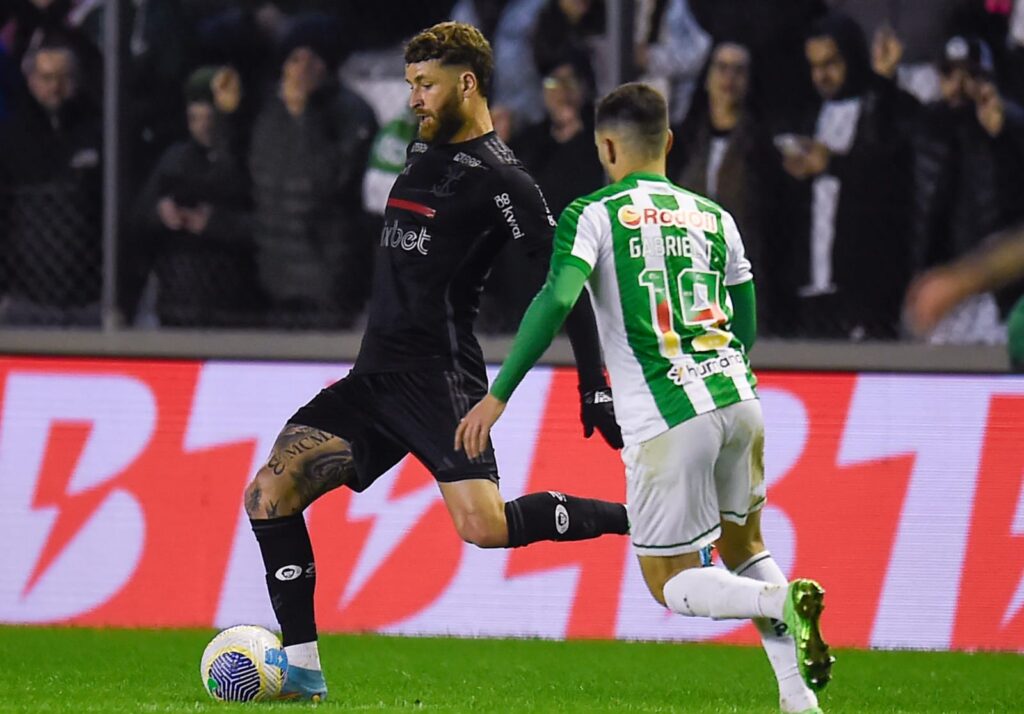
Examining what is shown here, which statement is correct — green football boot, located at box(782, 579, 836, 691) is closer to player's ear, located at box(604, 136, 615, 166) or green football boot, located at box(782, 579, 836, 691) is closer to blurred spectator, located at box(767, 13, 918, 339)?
player's ear, located at box(604, 136, 615, 166)

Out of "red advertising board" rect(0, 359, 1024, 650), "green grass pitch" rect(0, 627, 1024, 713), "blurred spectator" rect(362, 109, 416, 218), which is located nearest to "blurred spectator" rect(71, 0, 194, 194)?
"blurred spectator" rect(362, 109, 416, 218)

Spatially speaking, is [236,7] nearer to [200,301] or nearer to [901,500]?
[200,301]

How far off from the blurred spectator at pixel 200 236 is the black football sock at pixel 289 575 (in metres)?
3.39

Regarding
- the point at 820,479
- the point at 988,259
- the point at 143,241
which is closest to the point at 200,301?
the point at 143,241

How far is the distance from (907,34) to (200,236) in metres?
3.44

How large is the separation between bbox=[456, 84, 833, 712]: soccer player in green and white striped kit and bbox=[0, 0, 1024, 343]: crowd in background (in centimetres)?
339

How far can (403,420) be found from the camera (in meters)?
5.49

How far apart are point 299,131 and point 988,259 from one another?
3252mm

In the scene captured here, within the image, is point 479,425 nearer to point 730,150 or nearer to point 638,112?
point 638,112

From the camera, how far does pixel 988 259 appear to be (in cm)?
833

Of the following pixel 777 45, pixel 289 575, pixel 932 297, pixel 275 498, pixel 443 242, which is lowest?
Answer: pixel 289 575

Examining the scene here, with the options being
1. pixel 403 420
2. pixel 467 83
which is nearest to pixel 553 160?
pixel 467 83

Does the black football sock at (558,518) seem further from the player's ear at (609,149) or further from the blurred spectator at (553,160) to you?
the blurred spectator at (553,160)

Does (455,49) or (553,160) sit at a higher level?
(455,49)
